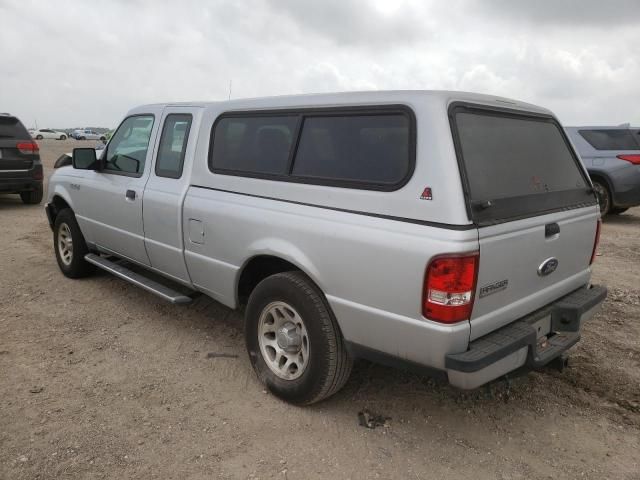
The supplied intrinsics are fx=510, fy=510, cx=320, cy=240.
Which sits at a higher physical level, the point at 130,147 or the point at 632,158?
the point at 130,147

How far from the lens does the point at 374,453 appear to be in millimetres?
2732

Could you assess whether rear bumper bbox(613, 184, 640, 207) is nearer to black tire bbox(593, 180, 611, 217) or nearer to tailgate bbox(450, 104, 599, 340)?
black tire bbox(593, 180, 611, 217)

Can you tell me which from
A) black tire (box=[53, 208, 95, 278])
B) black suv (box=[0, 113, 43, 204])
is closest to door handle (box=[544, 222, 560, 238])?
black tire (box=[53, 208, 95, 278])

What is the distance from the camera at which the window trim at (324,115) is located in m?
2.53

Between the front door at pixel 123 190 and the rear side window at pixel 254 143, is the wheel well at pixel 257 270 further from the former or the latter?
the front door at pixel 123 190

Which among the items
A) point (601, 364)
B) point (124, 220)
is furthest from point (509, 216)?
point (124, 220)

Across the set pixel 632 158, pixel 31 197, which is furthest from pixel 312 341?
pixel 31 197

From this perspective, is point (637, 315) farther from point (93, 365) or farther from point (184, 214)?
point (93, 365)

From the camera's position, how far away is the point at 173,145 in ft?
13.2

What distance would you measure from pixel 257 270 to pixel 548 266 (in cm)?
178

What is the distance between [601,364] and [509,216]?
1827 mm

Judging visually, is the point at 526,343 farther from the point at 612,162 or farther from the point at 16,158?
the point at 16,158

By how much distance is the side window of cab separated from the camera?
4324mm

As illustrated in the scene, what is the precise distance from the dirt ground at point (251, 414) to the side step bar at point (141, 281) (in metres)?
0.39
